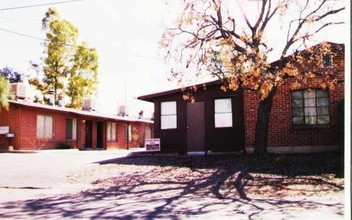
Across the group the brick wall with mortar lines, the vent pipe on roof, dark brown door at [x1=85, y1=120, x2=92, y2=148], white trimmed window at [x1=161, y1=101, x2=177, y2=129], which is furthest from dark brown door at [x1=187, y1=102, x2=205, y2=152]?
dark brown door at [x1=85, y1=120, x2=92, y2=148]

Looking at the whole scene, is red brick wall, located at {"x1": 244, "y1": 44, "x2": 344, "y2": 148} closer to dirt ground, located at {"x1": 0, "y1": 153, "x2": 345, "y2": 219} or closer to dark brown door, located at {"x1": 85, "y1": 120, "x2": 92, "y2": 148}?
dirt ground, located at {"x1": 0, "y1": 153, "x2": 345, "y2": 219}

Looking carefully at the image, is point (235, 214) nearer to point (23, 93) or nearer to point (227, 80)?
point (227, 80)

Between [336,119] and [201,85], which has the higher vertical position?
[201,85]

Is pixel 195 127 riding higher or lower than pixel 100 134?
higher

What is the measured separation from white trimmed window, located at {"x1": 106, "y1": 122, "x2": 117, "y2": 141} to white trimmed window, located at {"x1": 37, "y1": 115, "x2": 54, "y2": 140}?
22.9ft

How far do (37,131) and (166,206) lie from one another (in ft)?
61.8

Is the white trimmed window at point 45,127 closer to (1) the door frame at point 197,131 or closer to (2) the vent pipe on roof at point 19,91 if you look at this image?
(2) the vent pipe on roof at point 19,91

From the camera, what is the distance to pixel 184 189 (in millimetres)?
10562

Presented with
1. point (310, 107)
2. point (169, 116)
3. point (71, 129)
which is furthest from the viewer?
point (71, 129)

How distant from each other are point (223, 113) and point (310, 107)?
3855 mm

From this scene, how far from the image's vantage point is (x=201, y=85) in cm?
1862

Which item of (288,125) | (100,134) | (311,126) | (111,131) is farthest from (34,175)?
(111,131)

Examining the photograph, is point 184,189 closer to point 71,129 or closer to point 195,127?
point 195,127

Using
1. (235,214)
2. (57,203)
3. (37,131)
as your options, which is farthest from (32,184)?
(37,131)
